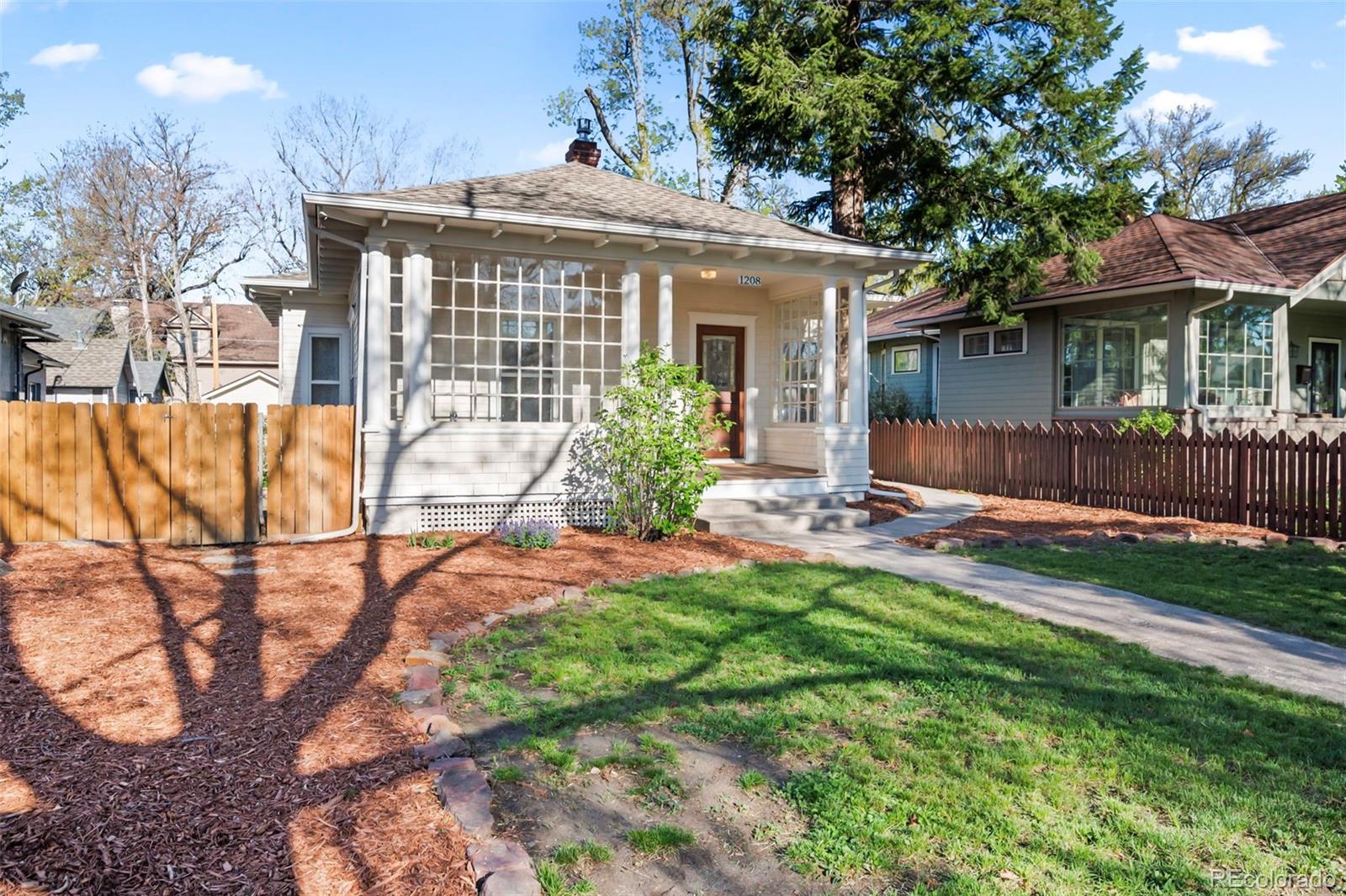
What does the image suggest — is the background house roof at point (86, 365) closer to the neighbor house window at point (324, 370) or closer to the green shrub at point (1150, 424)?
the neighbor house window at point (324, 370)

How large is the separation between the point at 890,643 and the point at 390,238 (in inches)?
275

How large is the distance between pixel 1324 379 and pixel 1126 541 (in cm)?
1235

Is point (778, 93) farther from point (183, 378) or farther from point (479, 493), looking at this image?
point (183, 378)

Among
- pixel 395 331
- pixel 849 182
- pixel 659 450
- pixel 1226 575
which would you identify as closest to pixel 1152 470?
pixel 1226 575

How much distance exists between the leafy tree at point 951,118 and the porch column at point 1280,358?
366 centimetres

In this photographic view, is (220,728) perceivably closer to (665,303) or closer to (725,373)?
(665,303)

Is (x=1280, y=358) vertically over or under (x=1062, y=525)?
over

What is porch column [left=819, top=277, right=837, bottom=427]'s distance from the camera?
450 inches

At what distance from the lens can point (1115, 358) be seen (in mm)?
15852

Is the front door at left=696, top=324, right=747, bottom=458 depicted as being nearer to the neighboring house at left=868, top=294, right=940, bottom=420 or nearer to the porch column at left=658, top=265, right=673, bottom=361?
the porch column at left=658, top=265, right=673, bottom=361

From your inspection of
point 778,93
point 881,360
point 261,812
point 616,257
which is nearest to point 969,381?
point 881,360

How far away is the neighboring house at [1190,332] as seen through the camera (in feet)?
47.8

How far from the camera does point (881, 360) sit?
80.7 feet

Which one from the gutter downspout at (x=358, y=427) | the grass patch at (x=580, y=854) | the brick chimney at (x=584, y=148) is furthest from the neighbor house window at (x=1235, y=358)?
the grass patch at (x=580, y=854)
